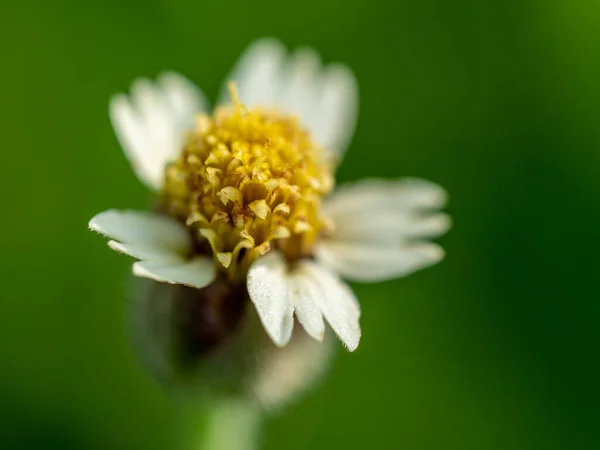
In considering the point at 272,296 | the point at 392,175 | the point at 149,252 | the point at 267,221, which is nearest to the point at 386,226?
the point at 267,221

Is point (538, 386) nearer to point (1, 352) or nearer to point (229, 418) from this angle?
point (229, 418)

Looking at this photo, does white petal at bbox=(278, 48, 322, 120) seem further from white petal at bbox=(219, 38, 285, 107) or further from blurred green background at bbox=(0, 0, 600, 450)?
blurred green background at bbox=(0, 0, 600, 450)

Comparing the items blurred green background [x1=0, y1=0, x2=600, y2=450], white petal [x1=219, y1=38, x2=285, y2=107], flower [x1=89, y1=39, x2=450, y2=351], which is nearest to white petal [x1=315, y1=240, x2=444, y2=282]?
flower [x1=89, y1=39, x2=450, y2=351]

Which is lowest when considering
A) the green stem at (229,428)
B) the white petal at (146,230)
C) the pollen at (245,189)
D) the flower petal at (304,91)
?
the green stem at (229,428)

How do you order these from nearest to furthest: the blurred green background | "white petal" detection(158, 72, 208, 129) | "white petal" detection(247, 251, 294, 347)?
1. "white petal" detection(247, 251, 294, 347)
2. "white petal" detection(158, 72, 208, 129)
3. the blurred green background

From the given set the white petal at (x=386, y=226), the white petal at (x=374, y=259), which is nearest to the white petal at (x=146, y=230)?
the white petal at (x=374, y=259)

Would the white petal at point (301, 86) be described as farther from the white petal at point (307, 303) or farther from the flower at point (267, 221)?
the white petal at point (307, 303)
